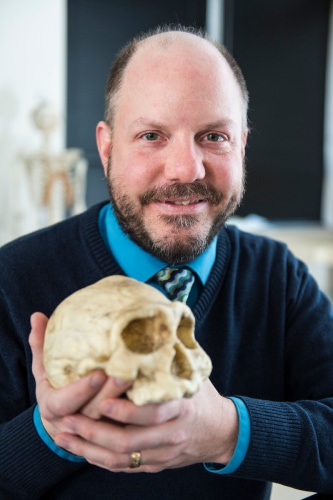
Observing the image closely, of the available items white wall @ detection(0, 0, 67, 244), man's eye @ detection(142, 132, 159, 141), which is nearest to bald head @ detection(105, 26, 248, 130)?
man's eye @ detection(142, 132, 159, 141)

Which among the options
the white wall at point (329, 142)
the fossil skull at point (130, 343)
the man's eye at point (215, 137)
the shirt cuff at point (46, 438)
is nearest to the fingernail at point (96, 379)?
the fossil skull at point (130, 343)

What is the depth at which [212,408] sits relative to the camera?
946mm

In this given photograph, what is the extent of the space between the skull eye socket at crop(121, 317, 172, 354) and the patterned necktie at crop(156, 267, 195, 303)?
1.37ft

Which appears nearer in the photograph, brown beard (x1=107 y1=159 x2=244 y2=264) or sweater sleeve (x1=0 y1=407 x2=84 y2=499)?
sweater sleeve (x1=0 y1=407 x2=84 y2=499)

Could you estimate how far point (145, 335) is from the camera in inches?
32.8

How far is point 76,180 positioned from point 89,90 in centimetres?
90

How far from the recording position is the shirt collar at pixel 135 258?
1.29 meters

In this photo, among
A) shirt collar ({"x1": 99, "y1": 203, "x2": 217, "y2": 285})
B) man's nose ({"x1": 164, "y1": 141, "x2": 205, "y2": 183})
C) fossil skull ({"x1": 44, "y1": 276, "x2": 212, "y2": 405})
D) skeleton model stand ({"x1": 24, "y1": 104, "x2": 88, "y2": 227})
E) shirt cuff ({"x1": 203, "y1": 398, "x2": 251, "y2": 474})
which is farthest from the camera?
skeleton model stand ({"x1": 24, "y1": 104, "x2": 88, "y2": 227})

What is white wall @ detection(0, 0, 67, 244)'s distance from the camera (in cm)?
416

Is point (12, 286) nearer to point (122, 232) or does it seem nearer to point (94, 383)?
point (122, 232)

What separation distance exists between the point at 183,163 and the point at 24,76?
341 centimetres

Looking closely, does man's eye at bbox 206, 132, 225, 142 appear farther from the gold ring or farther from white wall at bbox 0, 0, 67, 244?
white wall at bbox 0, 0, 67, 244

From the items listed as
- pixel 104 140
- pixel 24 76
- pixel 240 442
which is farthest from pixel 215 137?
pixel 24 76

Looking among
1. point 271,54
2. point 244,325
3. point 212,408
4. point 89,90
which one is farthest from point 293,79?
point 212,408
